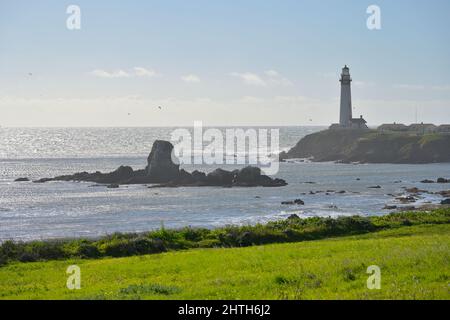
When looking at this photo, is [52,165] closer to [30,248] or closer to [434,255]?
[30,248]

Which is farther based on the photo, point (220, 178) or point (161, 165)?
point (161, 165)

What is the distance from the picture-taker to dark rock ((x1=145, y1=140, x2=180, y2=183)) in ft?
317

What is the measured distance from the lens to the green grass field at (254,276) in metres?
13.7

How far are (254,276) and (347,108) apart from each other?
149m

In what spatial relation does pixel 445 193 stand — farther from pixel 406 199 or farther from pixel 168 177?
pixel 168 177

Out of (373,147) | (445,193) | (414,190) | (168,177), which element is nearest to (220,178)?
(168,177)

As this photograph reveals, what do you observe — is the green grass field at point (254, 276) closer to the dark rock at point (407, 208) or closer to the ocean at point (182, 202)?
the ocean at point (182, 202)

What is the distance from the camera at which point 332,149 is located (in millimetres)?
148750

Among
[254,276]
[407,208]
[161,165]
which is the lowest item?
[407,208]

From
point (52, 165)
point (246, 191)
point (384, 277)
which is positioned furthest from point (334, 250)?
point (52, 165)

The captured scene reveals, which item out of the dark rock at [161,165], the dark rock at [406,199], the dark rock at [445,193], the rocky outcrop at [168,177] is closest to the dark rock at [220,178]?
the rocky outcrop at [168,177]

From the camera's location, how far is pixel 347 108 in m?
162

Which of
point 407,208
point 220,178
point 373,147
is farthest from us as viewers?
point 373,147
